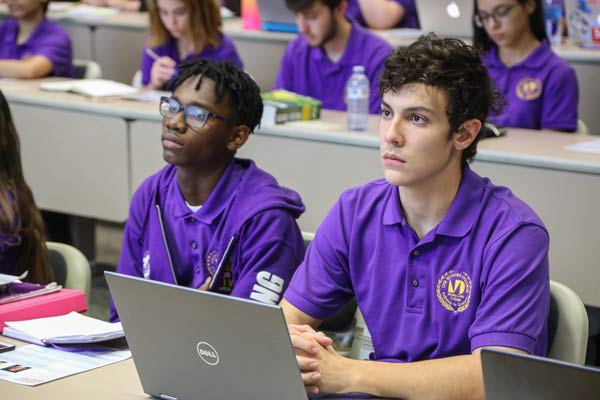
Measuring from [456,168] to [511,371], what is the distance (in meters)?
0.64

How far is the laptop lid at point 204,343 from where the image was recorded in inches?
60.2

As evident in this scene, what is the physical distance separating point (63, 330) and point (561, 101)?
2.30 metres

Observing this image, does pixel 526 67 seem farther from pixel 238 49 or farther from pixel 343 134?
pixel 238 49

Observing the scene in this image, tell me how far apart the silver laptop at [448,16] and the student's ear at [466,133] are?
249 centimetres

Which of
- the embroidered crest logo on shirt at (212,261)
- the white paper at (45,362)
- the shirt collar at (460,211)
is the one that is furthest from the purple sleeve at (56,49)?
the shirt collar at (460,211)

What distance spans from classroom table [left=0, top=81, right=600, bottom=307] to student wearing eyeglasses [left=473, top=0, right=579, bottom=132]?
0.26 metres

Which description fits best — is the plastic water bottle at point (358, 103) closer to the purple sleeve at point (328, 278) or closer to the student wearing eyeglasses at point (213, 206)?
the student wearing eyeglasses at point (213, 206)

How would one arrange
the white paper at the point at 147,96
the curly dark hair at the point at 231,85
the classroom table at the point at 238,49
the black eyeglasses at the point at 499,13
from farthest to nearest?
the classroom table at the point at 238,49 → the white paper at the point at 147,96 → the black eyeglasses at the point at 499,13 → the curly dark hair at the point at 231,85

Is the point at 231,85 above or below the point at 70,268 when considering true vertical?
above

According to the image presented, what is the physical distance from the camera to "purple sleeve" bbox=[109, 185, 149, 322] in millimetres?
2527

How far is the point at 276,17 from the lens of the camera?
507 centimetres

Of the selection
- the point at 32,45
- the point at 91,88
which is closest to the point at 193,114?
the point at 91,88

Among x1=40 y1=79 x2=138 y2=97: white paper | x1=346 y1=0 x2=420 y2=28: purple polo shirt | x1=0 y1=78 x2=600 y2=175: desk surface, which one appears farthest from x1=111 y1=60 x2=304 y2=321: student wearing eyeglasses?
x1=346 y1=0 x2=420 y2=28: purple polo shirt

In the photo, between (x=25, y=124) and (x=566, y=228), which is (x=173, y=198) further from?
(x=25, y=124)
